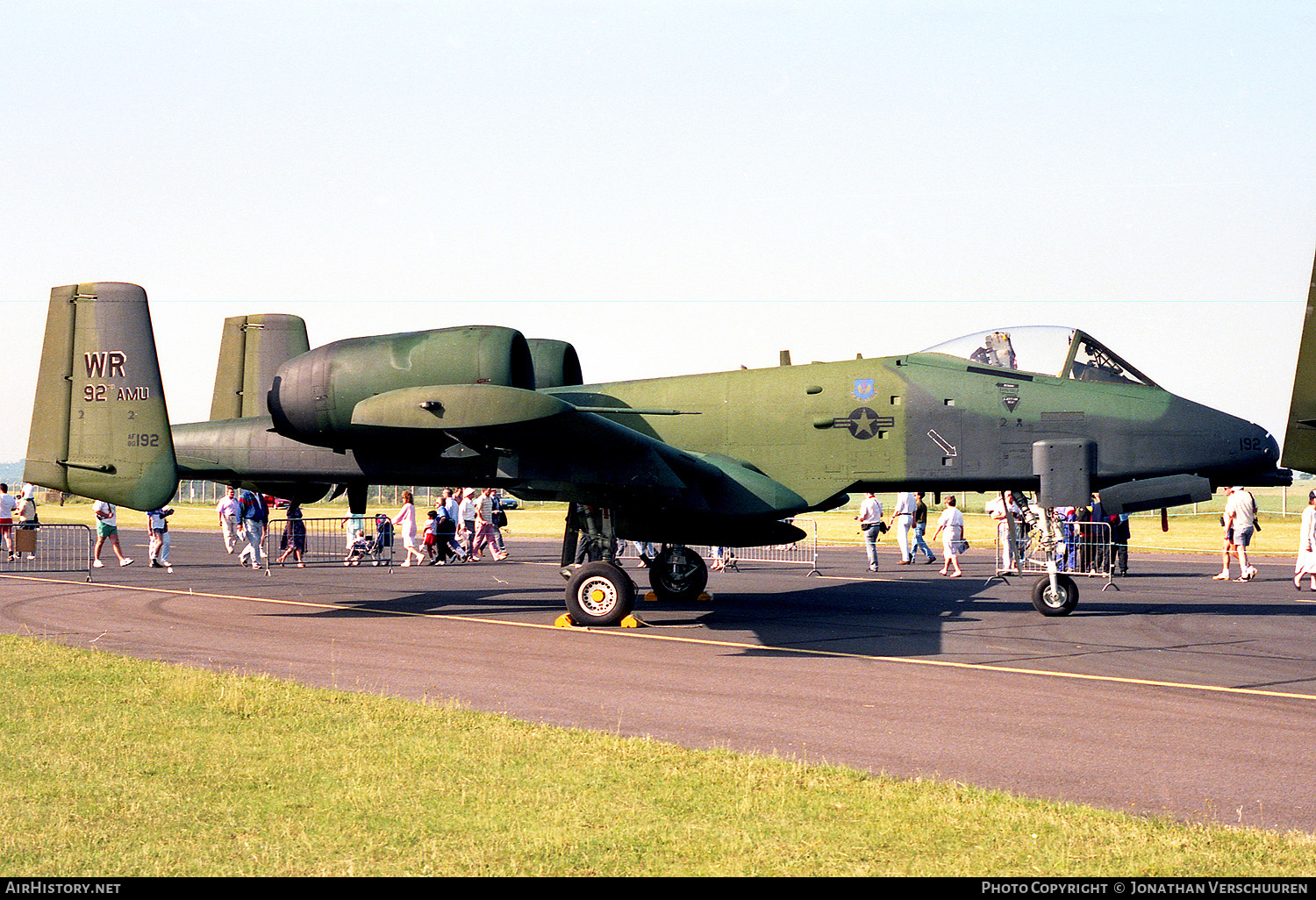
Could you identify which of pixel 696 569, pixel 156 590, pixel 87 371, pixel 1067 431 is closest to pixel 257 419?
pixel 87 371

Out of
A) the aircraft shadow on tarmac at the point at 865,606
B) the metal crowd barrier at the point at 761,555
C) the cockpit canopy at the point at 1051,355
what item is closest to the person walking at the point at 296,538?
the aircraft shadow on tarmac at the point at 865,606

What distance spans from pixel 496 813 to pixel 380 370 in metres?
10.3

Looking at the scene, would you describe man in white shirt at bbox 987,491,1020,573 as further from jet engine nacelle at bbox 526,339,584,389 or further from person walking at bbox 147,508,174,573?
person walking at bbox 147,508,174,573

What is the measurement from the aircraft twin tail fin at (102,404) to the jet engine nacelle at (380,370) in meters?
2.44

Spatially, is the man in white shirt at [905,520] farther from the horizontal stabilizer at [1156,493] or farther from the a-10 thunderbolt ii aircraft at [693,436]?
the horizontal stabilizer at [1156,493]

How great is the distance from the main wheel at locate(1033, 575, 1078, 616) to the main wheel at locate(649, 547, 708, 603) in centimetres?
555

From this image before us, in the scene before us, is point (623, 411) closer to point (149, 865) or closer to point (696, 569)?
point (696, 569)

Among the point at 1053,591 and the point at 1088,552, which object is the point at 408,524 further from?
the point at 1053,591

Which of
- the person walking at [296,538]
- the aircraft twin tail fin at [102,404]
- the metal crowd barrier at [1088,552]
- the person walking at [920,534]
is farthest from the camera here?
the person walking at [920,534]

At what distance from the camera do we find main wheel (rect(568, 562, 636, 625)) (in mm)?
16375

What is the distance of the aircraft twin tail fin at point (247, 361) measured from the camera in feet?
74.4

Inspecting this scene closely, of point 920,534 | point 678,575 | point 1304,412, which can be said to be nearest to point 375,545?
point 678,575

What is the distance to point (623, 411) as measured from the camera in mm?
17891

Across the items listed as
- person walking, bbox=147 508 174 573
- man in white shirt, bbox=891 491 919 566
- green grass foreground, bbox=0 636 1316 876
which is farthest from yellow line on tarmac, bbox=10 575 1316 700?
man in white shirt, bbox=891 491 919 566
